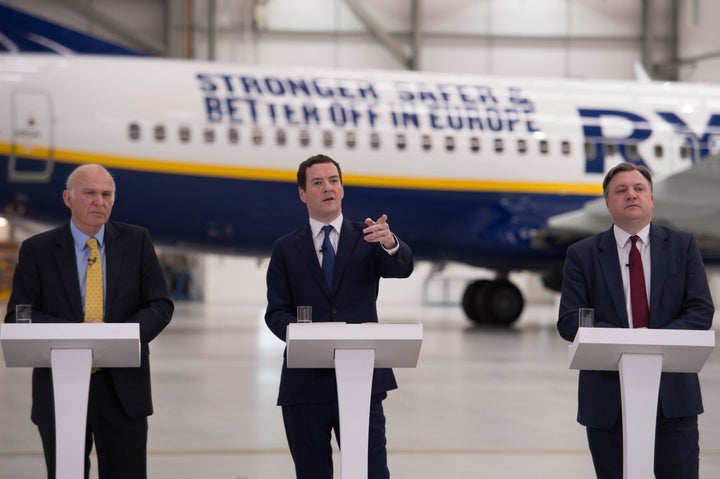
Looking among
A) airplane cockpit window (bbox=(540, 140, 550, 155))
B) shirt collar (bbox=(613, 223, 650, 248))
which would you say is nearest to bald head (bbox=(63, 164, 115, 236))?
shirt collar (bbox=(613, 223, 650, 248))

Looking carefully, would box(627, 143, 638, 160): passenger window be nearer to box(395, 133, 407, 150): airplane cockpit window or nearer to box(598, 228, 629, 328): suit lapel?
box(395, 133, 407, 150): airplane cockpit window

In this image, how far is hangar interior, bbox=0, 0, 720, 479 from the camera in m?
6.81

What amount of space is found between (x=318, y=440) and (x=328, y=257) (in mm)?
703

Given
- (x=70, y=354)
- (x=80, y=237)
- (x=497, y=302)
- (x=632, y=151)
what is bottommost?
(x=497, y=302)

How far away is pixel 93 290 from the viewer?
4.45 m

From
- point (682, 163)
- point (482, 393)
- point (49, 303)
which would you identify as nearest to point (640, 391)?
point (49, 303)

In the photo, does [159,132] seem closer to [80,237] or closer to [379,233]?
[80,237]

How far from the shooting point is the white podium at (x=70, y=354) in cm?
398

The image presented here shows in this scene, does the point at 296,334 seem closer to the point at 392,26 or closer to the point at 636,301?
the point at 636,301

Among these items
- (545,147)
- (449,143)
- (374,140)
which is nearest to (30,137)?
(374,140)

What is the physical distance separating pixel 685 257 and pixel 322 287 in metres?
1.36

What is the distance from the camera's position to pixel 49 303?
14.5 feet

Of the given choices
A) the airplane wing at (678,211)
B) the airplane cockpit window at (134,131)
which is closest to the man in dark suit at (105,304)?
the airplane cockpit window at (134,131)

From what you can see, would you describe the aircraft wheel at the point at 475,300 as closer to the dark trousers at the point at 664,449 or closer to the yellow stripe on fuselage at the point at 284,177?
the yellow stripe on fuselage at the point at 284,177
